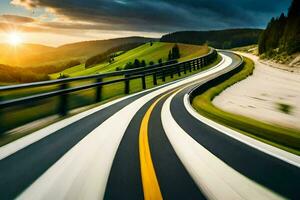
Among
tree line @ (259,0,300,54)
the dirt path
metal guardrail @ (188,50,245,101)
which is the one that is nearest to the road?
the dirt path

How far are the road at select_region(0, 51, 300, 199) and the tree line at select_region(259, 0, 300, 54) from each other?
48.7 m

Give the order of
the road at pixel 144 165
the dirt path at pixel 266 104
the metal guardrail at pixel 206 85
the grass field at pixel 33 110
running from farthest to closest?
the metal guardrail at pixel 206 85 < the dirt path at pixel 266 104 < the grass field at pixel 33 110 < the road at pixel 144 165

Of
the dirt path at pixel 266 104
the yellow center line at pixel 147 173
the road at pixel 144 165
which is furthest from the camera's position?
the dirt path at pixel 266 104

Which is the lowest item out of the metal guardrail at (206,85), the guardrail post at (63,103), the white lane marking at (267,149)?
the metal guardrail at (206,85)

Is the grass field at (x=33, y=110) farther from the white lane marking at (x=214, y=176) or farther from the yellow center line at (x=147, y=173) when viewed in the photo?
the white lane marking at (x=214, y=176)

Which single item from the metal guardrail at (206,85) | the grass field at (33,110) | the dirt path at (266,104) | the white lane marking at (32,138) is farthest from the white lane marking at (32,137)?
the metal guardrail at (206,85)

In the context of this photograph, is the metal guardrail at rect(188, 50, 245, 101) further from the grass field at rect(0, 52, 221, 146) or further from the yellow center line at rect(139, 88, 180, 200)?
the yellow center line at rect(139, 88, 180, 200)

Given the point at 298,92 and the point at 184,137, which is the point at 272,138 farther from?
the point at 298,92

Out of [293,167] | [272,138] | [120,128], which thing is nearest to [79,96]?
[120,128]

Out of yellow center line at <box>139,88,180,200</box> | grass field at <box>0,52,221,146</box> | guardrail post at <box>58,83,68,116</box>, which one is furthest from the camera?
guardrail post at <box>58,83,68,116</box>

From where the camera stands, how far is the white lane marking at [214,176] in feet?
12.7

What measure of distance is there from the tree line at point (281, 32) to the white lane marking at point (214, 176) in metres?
49.5

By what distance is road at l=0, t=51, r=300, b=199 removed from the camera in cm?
398

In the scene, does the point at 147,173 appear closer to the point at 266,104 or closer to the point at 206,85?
the point at 266,104
